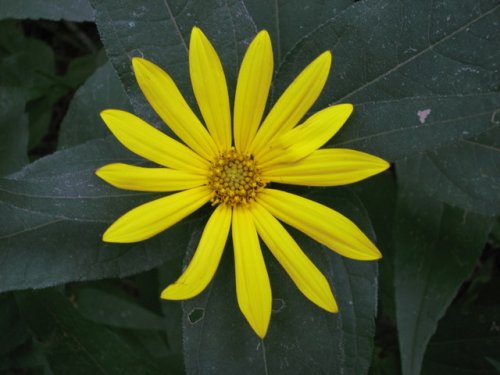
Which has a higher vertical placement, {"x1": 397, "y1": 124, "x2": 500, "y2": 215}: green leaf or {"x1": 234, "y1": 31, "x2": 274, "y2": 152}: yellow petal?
{"x1": 234, "y1": 31, "x2": 274, "y2": 152}: yellow petal

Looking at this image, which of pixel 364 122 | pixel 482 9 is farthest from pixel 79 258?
pixel 482 9

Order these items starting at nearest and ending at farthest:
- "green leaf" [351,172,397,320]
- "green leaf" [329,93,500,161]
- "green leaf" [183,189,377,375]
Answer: "green leaf" [329,93,500,161] < "green leaf" [183,189,377,375] < "green leaf" [351,172,397,320]

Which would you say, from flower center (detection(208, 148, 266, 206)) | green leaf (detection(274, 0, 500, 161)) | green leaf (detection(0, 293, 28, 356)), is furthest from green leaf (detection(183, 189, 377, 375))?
green leaf (detection(0, 293, 28, 356))

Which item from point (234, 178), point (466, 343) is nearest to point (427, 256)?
point (466, 343)

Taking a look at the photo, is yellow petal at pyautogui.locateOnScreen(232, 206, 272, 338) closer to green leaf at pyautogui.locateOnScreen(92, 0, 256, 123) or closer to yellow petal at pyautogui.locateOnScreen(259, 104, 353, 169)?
yellow petal at pyautogui.locateOnScreen(259, 104, 353, 169)

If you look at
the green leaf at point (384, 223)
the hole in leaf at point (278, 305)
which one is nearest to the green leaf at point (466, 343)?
the green leaf at point (384, 223)
